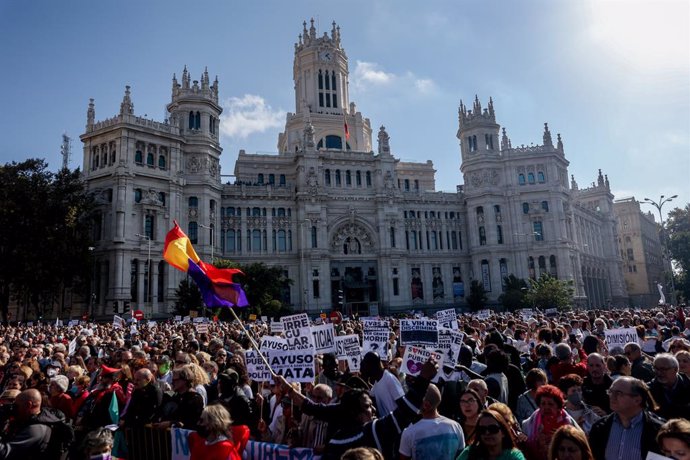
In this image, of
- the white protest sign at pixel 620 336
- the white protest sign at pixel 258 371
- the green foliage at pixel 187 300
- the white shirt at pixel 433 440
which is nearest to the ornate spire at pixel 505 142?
the green foliage at pixel 187 300

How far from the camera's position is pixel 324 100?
76.6m

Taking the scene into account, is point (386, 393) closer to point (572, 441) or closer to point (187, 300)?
point (572, 441)

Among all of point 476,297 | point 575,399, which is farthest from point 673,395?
point 476,297

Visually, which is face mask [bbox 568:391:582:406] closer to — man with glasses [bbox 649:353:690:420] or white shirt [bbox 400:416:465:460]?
man with glasses [bbox 649:353:690:420]

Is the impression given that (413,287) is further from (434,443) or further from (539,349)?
(434,443)

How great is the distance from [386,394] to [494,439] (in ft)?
9.49

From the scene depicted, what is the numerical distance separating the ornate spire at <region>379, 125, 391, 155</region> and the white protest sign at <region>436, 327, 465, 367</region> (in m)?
58.2

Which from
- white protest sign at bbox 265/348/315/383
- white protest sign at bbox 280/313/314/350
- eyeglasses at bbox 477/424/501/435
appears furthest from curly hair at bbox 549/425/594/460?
white protest sign at bbox 280/313/314/350

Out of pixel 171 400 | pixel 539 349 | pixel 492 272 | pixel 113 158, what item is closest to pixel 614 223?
pixel 492 272

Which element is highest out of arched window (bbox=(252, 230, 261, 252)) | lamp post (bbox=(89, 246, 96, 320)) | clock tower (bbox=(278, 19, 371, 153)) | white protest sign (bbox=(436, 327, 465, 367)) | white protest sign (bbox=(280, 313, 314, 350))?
clock tower (bbox=(278, 19, 371, 153))

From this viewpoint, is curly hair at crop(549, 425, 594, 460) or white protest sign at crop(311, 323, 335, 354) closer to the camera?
curly hair at crop(549, 425, 594, 460)

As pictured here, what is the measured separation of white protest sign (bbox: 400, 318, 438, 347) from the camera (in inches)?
419

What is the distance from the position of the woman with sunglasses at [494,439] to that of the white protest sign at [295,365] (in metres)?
4.28

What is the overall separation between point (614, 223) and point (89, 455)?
102 metres
